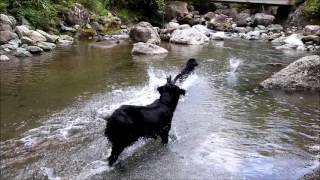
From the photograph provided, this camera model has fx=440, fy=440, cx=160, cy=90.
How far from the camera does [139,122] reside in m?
6.82

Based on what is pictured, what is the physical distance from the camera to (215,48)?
21.2m

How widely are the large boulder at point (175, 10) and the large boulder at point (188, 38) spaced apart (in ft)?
25.4

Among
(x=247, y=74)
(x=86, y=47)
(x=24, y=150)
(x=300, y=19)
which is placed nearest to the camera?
(x=24, y=150)

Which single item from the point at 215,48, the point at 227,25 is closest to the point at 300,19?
the point at 227,25

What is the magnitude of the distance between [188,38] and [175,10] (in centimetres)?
930

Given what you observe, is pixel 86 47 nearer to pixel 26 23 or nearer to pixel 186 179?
pixel 26 23

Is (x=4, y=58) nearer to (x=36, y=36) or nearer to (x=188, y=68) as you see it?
(x=36, y=36)

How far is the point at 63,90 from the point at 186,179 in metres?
5.83

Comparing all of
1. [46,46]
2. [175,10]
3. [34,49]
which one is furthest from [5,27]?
[175,10]

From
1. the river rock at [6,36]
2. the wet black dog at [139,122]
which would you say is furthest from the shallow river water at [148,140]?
the river rock at [6,36]

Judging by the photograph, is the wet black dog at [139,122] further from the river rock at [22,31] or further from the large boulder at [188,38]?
the large boulder at [188,38]

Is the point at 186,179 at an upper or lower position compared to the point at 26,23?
lower

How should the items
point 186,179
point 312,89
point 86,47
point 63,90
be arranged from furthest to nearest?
point 86,47 < point 312,89 < point 63,90 < point 186,179

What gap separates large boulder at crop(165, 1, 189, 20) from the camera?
103 feet
